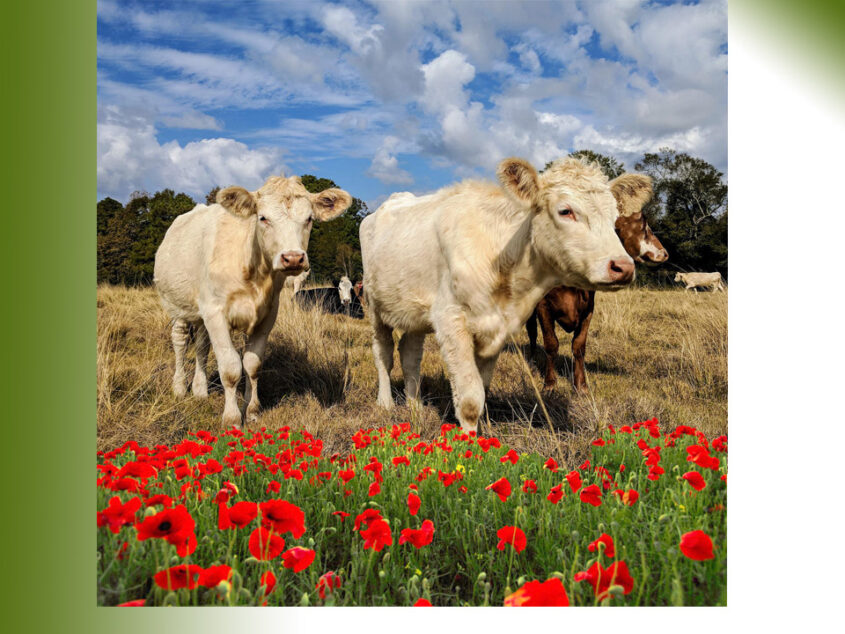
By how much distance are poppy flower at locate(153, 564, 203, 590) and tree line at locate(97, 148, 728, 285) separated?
9.54 ft

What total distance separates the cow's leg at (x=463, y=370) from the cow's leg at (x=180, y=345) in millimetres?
2950

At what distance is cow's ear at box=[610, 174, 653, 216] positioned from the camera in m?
4.73

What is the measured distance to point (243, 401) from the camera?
6.08 metres

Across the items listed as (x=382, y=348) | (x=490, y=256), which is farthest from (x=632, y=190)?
(x=382, y=348)

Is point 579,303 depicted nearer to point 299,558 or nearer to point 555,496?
point 555,496

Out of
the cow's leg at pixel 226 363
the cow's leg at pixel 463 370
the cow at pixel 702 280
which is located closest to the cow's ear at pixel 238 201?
the cow's leg at pixel 226 363

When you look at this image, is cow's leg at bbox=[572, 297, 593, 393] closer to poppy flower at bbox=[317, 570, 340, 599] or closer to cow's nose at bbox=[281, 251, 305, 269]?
cow's nose at bbox=[281, 251, 305, 269]

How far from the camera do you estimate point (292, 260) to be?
15.5 feet

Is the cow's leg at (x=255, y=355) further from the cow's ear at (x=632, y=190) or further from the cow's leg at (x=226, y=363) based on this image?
the cow's ear at (x=632, y=190)

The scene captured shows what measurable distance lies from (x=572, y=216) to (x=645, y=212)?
323 centimetres

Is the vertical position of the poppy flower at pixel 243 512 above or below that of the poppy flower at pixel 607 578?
above
